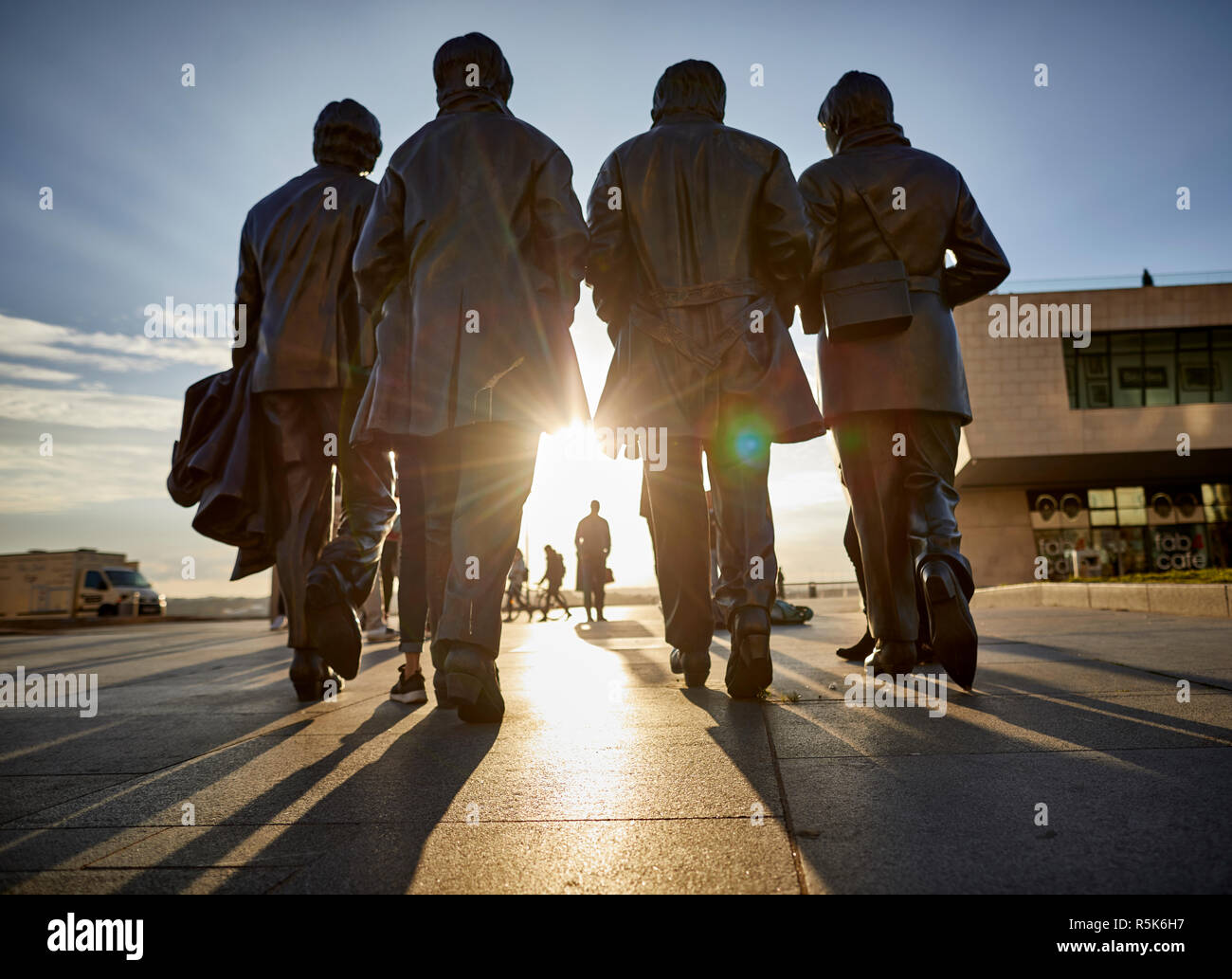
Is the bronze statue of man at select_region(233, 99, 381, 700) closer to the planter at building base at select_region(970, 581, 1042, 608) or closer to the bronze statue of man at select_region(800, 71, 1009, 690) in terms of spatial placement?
the bronze statue of man at select_region(800, 71, 1009, 690)

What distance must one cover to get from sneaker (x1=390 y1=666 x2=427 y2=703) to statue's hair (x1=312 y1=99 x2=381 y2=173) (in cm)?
260

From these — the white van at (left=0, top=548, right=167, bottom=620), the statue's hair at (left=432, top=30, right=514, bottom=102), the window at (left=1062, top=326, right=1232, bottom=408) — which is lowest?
the white van at (left=0, top=548, right=167, bottom=620)

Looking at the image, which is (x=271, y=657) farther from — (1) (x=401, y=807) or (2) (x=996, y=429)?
(2) (x=996, y=429)

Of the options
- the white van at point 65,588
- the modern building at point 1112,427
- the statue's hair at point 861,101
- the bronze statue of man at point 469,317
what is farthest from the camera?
the modern building at point 1112,427

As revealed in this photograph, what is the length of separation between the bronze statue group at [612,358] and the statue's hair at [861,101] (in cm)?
1

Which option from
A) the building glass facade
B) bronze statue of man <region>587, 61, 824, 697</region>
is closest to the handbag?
bronze statue of man <region>587, 61, 824, 697</region>

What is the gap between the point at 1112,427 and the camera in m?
39.5

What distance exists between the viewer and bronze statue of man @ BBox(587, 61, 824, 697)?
3596mm

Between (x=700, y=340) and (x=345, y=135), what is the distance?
7.18ft

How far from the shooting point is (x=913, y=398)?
3816 millimetres

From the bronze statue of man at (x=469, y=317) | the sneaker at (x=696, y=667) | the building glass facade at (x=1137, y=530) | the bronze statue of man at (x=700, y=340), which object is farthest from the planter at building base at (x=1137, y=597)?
the building glass facade at (x=1137, y=530)

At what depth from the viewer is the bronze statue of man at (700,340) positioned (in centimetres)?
360

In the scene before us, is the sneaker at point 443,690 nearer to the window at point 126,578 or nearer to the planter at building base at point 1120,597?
the planter at building base at point 1120,597
